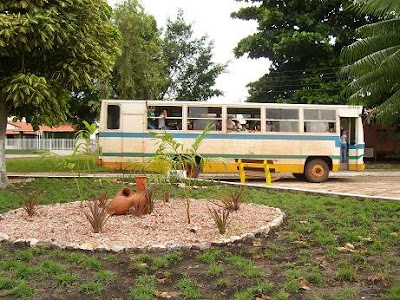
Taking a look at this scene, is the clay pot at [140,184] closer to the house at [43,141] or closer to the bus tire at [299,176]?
the bus tire at [299,176]

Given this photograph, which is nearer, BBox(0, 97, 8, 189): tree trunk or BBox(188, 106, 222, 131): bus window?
BBox(0, 97, 8, 189): tree trunk

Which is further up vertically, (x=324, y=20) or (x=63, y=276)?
(x=324, y=20)

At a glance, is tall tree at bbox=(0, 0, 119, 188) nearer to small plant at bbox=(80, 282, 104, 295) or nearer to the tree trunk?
the tree trunk

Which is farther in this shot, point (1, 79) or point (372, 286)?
point (1, 79)

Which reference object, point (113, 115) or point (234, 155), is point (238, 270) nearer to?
point (234, 155)

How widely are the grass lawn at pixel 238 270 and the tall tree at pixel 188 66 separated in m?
28.3

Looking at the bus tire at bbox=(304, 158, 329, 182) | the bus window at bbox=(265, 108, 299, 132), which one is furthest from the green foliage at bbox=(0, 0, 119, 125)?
the bus tire at bbox=(304, 158, 329, 182)

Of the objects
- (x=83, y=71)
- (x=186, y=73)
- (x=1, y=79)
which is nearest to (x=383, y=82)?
(x=83, y=71)

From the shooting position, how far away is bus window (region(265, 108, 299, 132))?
16078 mm

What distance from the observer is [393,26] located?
11227mm

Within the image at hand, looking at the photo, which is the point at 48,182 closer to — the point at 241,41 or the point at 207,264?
the point at 207,264

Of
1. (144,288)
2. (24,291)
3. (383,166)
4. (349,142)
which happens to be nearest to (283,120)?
(349,142)

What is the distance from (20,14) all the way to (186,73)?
24.7 m

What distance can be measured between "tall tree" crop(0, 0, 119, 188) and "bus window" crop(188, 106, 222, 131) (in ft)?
11.8
